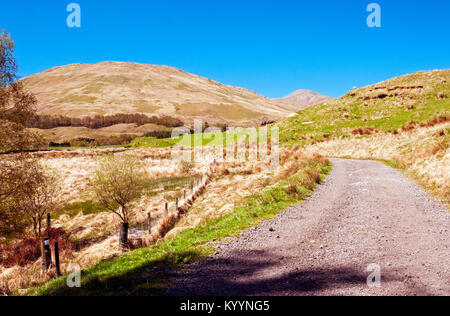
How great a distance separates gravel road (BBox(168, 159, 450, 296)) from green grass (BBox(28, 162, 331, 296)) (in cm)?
64

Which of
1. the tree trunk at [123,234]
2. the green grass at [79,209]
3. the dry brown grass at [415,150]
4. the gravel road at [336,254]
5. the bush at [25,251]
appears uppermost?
the dry brown grass at [415,150]

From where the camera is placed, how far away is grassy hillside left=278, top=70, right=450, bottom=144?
45.4m

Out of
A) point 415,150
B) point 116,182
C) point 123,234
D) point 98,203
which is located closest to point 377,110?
point 415,150

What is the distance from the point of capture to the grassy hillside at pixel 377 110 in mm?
45406

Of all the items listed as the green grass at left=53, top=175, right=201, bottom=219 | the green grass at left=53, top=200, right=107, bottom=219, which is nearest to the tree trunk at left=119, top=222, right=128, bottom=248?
the green grass at left=53, top=175, right=201, bottom=219

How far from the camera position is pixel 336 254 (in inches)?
344

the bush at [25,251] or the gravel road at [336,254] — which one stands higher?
the gravel road at [336,254]

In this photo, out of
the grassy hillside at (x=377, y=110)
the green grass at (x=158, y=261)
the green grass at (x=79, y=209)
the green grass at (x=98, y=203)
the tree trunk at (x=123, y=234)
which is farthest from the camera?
the grassy hillside at (x=377, y=110)

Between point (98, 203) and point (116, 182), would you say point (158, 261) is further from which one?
point (98, 203)

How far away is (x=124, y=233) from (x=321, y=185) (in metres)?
15.3

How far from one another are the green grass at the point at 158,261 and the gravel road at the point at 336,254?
0.64 m

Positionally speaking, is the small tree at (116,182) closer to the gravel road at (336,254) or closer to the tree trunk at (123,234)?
the tree trunk at (123,234)

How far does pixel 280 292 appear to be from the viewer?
6.54 metres

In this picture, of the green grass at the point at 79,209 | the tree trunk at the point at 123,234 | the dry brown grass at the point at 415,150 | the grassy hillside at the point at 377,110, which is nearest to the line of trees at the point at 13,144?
the tree trunk at the point at 123,234
